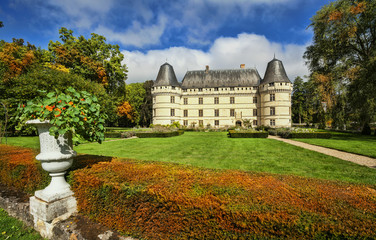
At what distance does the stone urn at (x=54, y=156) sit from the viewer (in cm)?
250

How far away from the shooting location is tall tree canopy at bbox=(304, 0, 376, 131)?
14680 mm

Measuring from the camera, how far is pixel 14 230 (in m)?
2.95

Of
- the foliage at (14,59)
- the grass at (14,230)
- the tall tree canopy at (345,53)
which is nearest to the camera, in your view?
the grass at (14,230)

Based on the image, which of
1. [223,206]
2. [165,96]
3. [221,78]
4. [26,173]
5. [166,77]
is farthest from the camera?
[221,78]

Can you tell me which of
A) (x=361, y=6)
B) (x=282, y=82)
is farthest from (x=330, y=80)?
(x=282, y=82)

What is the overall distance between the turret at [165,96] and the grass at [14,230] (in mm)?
28784

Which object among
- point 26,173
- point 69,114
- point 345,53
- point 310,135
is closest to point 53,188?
point 69,114

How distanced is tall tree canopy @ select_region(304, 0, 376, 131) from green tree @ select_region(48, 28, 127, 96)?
2484 centimetres

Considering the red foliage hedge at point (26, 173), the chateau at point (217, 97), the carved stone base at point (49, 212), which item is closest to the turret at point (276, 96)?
the chateau at point (217, 97)

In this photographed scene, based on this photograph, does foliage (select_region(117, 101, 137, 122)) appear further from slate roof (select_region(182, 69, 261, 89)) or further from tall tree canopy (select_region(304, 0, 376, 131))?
tall tree canopy (select_region(304, 0, 376, 131))

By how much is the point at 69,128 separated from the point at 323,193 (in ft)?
10.8

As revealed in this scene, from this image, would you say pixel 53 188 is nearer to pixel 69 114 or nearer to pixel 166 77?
pixel 69 114

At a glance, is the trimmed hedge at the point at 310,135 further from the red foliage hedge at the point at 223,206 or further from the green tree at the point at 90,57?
the green tree at the point at 90,57

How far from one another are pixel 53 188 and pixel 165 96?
30064mm
